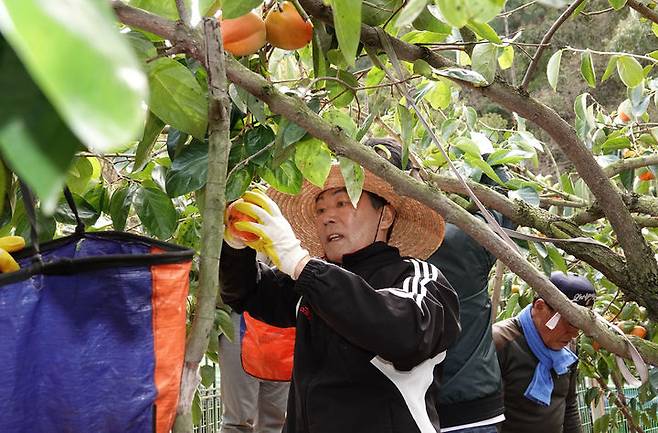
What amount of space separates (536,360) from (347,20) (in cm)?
308

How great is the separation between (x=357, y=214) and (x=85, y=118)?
210 cm

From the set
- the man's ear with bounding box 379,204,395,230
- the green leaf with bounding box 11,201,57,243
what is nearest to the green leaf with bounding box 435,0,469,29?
the green leaf with bounding box 11,201,57,243

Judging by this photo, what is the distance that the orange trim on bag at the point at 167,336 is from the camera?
0.99 metres

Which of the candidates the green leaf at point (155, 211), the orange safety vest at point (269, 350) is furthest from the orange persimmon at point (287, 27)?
the orange safety vest at point (269, 350)

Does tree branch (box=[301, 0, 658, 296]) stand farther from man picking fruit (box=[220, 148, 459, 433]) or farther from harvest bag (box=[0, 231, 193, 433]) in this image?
harvest bag (box=[0, 231, 193, 433])

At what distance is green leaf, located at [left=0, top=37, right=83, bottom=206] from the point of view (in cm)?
27


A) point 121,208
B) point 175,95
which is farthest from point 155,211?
point 175,95

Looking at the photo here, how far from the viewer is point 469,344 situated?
2.81 metres

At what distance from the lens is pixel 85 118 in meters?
0.24

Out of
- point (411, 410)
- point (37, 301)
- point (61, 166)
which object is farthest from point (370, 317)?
point (61, 166)

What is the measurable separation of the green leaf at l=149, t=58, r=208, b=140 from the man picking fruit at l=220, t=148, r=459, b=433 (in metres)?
0.62

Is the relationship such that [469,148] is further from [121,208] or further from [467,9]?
[467,9]

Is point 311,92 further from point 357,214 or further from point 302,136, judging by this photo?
point 357,214

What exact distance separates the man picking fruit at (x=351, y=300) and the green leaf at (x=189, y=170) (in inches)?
12.8
